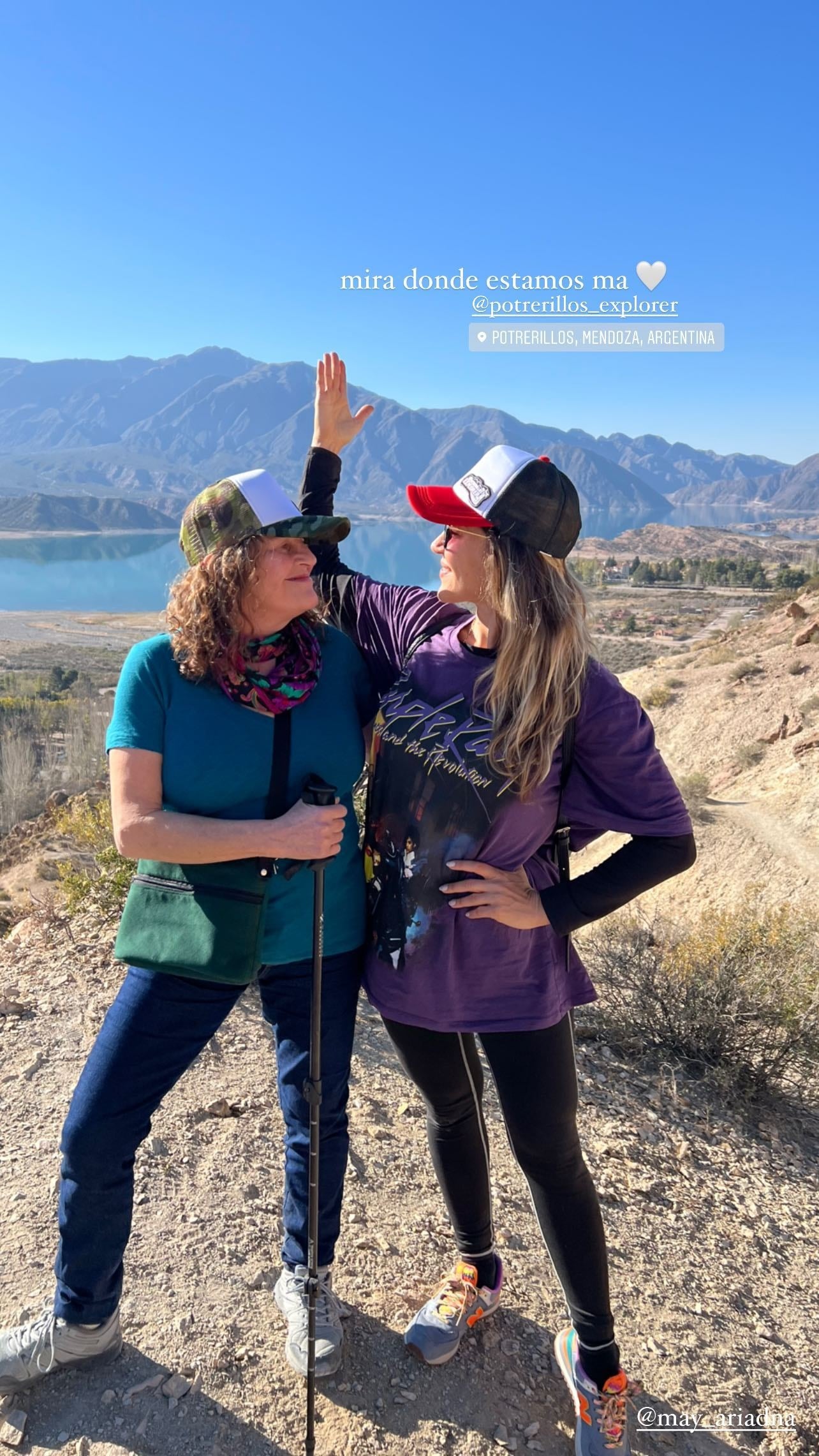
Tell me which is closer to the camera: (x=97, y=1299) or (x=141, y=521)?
(x=97, y=1299)

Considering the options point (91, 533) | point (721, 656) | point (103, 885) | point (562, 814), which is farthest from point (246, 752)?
point (91, 533)

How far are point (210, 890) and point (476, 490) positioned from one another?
1.05 metres

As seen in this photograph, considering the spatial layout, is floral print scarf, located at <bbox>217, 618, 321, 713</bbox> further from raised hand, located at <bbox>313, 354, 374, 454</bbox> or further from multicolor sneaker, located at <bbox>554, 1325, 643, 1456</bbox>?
multicolor sneaker, located at <bbox>554, 1325, 643, 1456</bbox>

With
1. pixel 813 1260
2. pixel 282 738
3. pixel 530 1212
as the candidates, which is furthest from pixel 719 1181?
pixel 282 738

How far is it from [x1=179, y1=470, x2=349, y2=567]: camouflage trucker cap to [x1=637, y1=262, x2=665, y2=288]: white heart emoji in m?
6.77

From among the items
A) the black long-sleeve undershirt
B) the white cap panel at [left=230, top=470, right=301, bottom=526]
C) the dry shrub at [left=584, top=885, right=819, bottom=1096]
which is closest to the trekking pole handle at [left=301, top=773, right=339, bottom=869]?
the black long-sleeve undershirt

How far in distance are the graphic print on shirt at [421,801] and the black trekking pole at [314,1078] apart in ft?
0.50

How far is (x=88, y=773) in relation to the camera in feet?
79.7

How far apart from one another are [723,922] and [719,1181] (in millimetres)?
2086

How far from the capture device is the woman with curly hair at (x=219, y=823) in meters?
1.80

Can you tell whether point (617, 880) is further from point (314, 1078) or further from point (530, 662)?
point (314, 1078)

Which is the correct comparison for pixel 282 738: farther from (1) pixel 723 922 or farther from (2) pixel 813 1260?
(1) pixel 723 922

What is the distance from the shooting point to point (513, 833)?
1886 mm

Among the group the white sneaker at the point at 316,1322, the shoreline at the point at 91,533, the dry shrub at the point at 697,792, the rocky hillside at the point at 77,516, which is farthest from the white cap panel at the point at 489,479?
the rocky hillside at the point at 77,516
